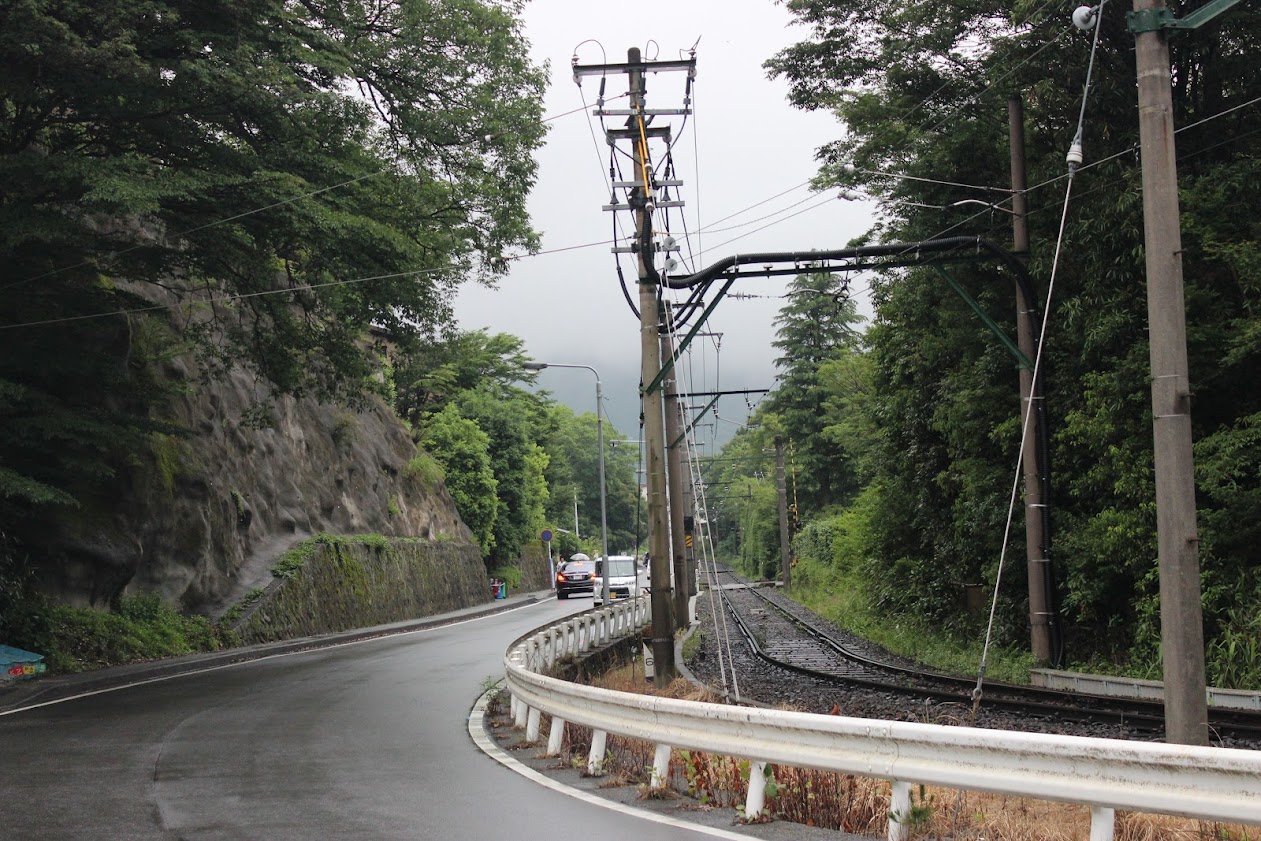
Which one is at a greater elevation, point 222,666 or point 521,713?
point 521,713

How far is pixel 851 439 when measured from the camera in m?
48.8

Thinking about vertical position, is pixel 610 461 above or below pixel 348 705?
above

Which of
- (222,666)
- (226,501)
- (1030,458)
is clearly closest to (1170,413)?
(1030,458)

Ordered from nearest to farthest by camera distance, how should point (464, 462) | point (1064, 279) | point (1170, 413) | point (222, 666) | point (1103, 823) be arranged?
point (1103, 823)
point (1170, 413)
point (1064, 279)
point (222, 666)
point (464, 462)

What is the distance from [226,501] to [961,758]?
2946 centimetres

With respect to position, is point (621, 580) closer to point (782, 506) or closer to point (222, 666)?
point (782, 506)

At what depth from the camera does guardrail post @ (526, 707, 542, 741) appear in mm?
12180

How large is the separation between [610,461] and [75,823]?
14556 centimetres

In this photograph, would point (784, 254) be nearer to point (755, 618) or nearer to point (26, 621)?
point (26, 621)

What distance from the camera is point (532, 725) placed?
12250 millimetres

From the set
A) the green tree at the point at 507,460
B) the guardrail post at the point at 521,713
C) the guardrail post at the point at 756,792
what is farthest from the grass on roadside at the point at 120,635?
the green tree at the point at 507,460

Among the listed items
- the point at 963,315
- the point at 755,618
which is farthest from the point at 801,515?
the point at 963,315

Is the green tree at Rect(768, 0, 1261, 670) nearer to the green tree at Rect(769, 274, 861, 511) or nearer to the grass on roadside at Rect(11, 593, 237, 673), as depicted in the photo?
the grass on roadside at Rect(11, 593, 237, 673)

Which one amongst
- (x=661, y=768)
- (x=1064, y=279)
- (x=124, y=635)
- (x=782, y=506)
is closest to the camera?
(x=661, y=768)
